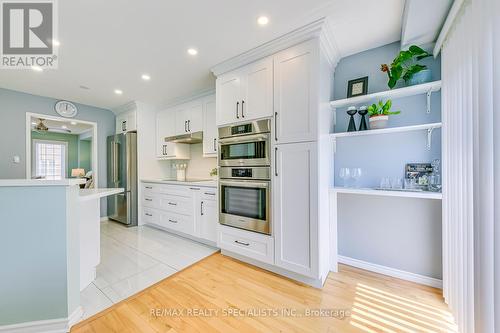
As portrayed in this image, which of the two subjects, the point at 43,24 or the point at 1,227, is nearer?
the point at 1,227

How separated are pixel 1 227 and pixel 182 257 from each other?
1.64 m

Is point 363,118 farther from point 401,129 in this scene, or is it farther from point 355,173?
point 355,173

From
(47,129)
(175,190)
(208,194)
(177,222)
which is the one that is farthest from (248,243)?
(47,129)

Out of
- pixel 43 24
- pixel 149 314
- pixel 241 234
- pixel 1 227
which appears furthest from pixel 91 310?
pixel 43 24

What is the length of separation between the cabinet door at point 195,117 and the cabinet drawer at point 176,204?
123cm

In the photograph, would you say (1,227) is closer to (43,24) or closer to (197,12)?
(43,24)

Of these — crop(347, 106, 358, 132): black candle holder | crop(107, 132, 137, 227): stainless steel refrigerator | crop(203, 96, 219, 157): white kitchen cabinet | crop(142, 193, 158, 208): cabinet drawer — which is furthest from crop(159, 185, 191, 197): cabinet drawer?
crop(347, 106, 358, 132): black candle holder

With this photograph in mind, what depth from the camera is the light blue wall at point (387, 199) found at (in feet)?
6.07

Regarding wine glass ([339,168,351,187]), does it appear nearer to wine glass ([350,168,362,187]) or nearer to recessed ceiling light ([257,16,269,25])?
wine glass ([350,168,362,187])

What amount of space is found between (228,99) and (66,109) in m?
3.59

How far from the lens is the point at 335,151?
230 cm

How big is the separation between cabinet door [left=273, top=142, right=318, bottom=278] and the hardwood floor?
0.28m

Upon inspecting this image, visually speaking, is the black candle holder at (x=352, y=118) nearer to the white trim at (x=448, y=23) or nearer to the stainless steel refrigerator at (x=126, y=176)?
the white trim at (x=448, y=23)

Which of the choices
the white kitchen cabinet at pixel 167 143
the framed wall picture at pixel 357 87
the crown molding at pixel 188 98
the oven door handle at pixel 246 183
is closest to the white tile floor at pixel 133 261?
the oven door handle at pixel 246 183
